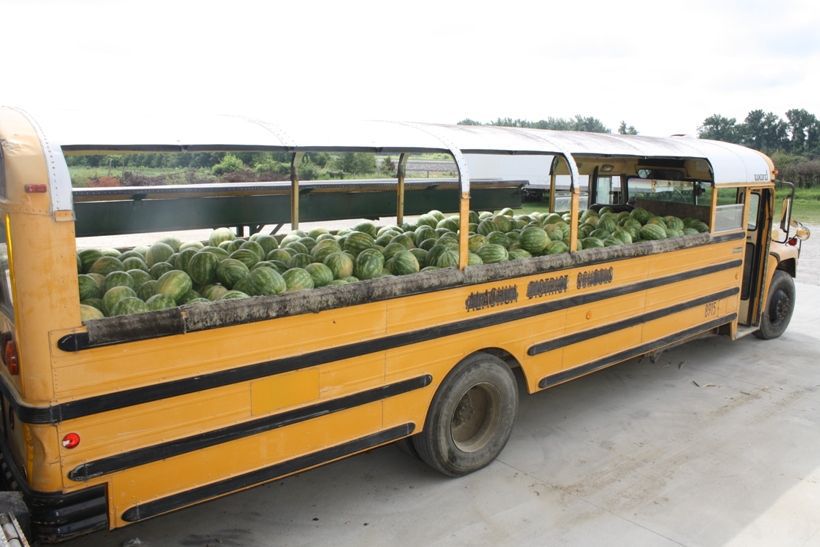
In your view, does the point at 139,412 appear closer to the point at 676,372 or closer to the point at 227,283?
the point at 227,283

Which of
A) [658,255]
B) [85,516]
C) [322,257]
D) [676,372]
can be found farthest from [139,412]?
[676,372]

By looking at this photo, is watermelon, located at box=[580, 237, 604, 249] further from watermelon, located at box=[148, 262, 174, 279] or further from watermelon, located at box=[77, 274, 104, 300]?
watermelon, located at box=[77, 274, 104, 300]

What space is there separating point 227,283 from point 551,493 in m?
2.58

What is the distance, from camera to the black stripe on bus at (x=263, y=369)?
2.87 metres

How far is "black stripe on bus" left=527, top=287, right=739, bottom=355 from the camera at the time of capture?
4996 mm

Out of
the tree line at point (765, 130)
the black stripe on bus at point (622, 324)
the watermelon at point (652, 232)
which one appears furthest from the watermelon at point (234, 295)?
the tree line at point (765, 130)

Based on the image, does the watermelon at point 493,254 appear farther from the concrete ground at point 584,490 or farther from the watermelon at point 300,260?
the concrete ground at point 584,490

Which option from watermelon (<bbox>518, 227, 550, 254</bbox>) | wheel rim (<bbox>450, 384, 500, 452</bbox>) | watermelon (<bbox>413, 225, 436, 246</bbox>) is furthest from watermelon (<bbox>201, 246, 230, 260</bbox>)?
watermelon (<bbox>518, 227, 550, 254</bbox>)

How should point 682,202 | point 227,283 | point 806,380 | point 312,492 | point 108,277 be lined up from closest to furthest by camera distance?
point 108,277 < point 227,283 < point 312,492 < point 806,380 < point 682,202

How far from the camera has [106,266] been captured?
13.5 feet

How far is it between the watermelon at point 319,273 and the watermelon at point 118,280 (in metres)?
1.04

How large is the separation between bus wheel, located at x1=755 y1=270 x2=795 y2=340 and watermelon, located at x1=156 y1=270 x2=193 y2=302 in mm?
6768

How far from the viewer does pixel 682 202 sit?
737 cm

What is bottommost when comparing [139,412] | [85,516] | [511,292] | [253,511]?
[253,511]
